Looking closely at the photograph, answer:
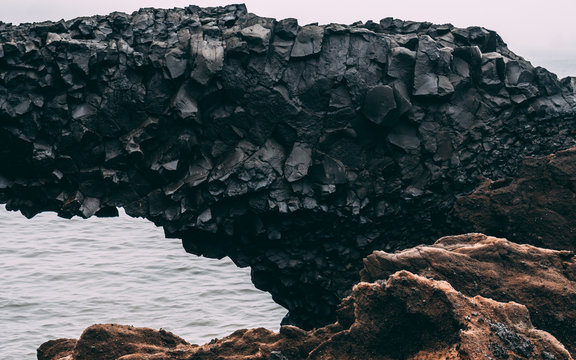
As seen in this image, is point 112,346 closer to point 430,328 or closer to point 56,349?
point 56,349

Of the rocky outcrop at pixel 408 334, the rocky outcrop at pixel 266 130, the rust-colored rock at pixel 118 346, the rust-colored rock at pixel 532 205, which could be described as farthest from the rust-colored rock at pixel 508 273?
the rocky outcrop at pixel 266 130

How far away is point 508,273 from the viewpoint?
25.9 ft

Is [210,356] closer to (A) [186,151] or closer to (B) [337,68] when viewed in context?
(A) [186,151]

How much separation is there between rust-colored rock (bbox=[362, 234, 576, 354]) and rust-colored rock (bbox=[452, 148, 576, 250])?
14.5 ft

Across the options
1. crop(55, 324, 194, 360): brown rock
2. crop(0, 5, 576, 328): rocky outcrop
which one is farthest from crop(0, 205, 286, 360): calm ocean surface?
crop(55, 324, 194, 360): brown rock

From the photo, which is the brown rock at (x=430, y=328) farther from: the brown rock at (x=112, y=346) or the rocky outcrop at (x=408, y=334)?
the brown rock at (x=112, y=346)

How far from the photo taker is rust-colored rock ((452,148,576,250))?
12.5 m

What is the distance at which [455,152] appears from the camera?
15023 millimetres

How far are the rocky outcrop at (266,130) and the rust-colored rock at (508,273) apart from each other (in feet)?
20.8

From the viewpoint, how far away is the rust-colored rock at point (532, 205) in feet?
41.1

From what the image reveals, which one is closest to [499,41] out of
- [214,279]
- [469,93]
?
[469,93]

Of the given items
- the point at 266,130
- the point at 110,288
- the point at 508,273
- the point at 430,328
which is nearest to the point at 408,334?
the point at 430,328

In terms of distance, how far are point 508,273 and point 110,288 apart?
30.1 m

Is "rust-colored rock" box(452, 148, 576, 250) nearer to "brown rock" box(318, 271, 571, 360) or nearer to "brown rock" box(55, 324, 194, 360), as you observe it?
"brown rock" box(318, 271, 571, 360)
